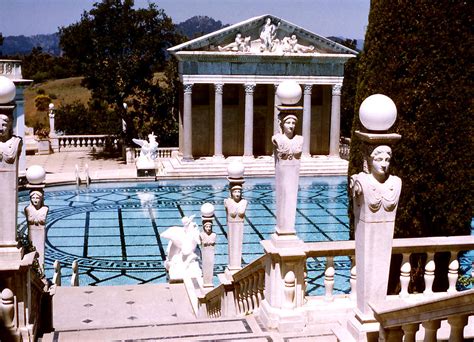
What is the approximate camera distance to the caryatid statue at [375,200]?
4.80 meters

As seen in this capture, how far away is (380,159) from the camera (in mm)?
4824

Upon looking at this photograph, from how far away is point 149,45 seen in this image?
35.5 meters

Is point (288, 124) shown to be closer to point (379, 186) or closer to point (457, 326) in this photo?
point (379, 186)

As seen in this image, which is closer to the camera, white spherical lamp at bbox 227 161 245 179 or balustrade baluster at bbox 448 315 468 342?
balustrade baluster at bbox 448 315 468 342

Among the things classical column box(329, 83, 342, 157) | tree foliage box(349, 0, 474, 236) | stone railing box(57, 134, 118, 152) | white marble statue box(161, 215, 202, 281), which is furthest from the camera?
stone railing box(57, 134, 118, 152)

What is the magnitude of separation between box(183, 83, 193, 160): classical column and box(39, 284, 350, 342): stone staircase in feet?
60.7

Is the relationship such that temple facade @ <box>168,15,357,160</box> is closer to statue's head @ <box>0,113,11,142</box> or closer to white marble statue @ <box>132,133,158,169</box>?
white marble statue @ <box>132,133,158,169</box>

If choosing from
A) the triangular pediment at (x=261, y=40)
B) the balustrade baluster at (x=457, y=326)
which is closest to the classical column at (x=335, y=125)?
the triangular pediment at (x=261, y=40)

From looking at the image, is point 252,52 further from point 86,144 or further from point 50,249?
point 50,249

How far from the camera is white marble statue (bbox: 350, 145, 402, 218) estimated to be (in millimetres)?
4824

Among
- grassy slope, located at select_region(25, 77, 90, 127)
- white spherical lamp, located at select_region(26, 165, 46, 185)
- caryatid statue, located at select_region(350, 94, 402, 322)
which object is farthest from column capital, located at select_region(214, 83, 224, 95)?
grassy slope, located at select_region(25, 77, 90, 127)

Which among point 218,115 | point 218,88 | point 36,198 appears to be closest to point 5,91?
point 36,198

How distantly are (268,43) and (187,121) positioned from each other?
5945 mm

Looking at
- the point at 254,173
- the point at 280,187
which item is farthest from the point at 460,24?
the point at 254,173
